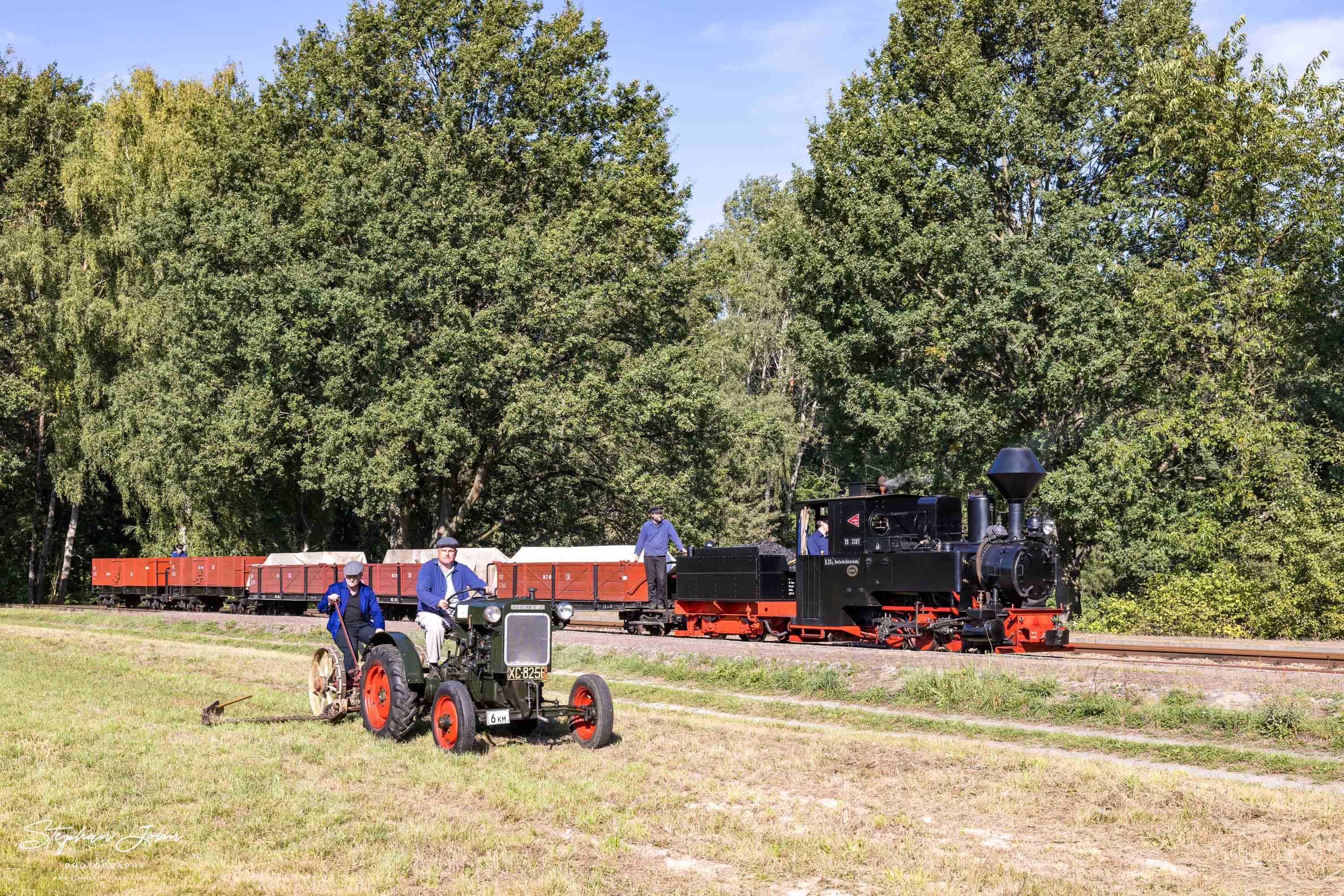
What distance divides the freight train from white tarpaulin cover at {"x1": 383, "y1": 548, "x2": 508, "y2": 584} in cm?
452

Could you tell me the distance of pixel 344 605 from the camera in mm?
12383

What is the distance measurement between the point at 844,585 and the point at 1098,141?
56.5ft

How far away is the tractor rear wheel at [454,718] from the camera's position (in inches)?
411

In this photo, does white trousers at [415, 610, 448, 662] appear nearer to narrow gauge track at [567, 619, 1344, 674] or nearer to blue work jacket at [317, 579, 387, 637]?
blue work jacket at [317, 579, 387, 637]

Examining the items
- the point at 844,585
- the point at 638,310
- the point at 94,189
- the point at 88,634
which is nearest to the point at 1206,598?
the point at 844,585

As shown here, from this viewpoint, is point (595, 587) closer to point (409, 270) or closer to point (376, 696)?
point (409, 270)

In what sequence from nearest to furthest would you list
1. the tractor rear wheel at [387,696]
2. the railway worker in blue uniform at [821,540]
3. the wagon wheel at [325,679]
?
1. the tractor rear wheel at [387,696]
2. the wagon wheel at [325,679]
3. the railway worker in blue uniform at [821,540]

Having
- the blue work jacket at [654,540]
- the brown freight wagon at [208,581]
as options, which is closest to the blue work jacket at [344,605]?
the blue work jacket at [654,540]

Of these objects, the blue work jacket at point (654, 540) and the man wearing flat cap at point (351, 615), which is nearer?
the man wearing flat cap at point (351, 615)

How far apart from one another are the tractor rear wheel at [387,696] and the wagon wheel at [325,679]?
0.49 meters

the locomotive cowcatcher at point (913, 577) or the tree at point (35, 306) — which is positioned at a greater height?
the tree at point (35, 306)

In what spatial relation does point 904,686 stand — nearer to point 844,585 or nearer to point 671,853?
point 844,585

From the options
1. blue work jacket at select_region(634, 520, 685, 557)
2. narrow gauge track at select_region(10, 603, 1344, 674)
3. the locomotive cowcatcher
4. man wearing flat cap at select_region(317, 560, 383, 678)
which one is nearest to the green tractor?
man wearing flat cap at select_region(317, 560, 383, 678)

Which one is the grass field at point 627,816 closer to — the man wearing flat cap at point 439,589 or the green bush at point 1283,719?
the man wearing flat cap at point 439,589
